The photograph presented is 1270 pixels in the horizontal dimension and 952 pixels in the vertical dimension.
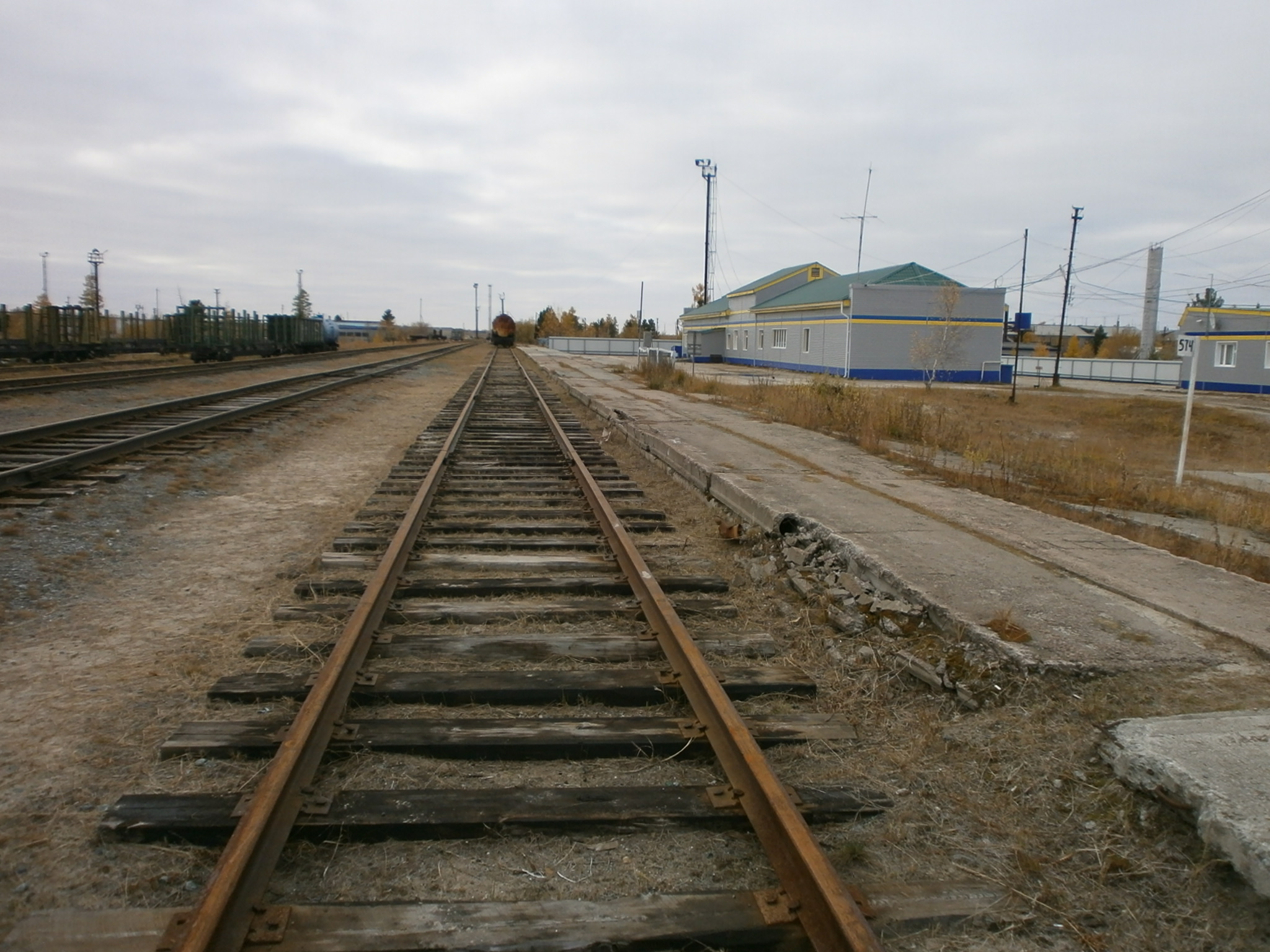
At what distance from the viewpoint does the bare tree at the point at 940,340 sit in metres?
38.8

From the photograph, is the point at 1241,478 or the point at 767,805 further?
the point at 1241,478

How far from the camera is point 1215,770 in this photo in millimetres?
3125

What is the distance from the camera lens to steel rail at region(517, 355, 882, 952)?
2.43m

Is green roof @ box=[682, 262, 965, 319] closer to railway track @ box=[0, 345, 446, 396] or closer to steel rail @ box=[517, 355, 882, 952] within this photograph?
railway track @ box=[0, 345, 446, 396]

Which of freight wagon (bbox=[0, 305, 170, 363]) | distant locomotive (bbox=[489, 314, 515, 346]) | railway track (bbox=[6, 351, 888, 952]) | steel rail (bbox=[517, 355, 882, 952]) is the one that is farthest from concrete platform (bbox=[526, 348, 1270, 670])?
distant locomotive (bbox=[489, 314, 515, 346])

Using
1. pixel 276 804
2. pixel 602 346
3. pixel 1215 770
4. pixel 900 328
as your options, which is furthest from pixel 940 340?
pixel 602 346

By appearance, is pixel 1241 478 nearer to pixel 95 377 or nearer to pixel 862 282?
pixel 95 377

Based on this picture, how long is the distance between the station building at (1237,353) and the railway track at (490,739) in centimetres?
4361

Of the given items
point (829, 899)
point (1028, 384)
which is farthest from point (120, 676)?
point (1028, 384)

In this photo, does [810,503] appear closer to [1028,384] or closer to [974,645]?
[974,645]

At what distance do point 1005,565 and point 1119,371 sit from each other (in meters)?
61.9

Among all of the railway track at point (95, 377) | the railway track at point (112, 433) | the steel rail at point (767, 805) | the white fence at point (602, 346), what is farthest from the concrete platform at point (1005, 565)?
the white fence at point (602, 346)

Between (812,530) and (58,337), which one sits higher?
(58,337)

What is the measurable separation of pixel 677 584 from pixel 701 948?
3.41 metres
